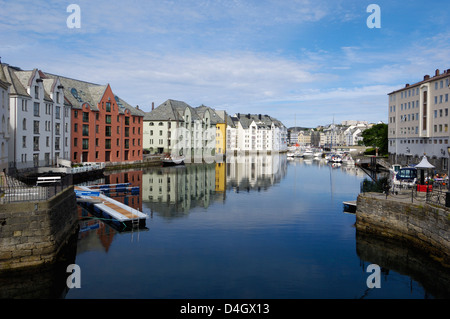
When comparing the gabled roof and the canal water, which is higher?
the gabled roof

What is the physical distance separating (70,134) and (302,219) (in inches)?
2146

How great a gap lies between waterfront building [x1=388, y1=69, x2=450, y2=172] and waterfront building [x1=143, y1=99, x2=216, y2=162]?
61.9 metres

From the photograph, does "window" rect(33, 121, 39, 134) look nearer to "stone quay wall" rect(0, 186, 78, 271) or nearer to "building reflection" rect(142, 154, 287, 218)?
"building reflection" rect(142, 154, 287, 218)

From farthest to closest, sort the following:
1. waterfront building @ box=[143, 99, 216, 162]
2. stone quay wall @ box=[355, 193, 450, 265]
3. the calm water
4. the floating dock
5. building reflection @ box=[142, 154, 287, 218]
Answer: waterfront building @ box=[143, 99, 216, 162] < building reflection @ box=[142, 154, 287, 218] < the floating dock < stone quay wall @ box=[355, 193, 450, 265] < the calm water

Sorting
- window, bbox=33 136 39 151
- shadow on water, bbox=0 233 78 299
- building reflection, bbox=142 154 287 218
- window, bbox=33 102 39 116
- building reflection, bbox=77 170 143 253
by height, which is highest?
window, bbox=33 102 39 116

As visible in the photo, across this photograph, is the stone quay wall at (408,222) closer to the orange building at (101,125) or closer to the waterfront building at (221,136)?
the orange building at (101,125)

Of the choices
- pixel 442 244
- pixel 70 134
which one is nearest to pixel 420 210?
pixel 442 244

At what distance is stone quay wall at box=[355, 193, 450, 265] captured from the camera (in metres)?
22.6

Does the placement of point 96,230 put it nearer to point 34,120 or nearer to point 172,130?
point 34,120

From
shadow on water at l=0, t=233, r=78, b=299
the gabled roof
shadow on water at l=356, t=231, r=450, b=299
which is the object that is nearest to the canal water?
shadow on water at l=356, t=231, r=450, b=299

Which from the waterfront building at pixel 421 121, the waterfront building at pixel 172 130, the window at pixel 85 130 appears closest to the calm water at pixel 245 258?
the waterfront building at pixel 421 121

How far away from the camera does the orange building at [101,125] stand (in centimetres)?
7781

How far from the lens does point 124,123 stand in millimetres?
93062

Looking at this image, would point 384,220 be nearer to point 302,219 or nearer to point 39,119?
point 302,219
